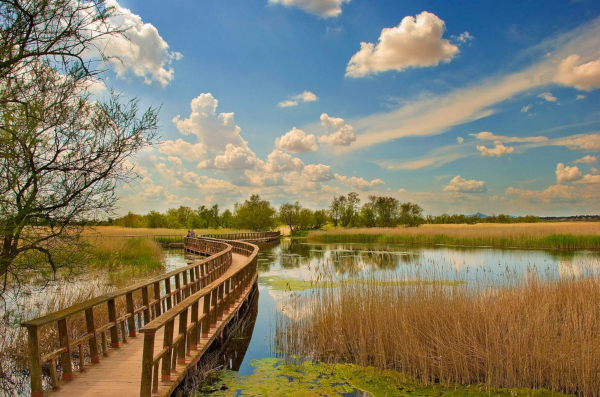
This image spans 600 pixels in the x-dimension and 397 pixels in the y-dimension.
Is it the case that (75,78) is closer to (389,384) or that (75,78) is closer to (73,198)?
(73,198)

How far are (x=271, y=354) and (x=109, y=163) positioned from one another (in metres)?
4.93

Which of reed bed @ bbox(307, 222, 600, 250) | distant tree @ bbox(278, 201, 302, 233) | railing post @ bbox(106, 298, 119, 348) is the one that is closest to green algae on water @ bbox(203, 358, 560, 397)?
railing post @ bbox(106, 298, 119, 348)

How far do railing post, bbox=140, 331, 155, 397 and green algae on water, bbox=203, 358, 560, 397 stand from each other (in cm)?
215

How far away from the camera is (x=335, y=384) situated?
259 inches

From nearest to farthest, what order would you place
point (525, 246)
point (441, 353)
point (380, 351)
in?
1. point (441, 353)
2. point (380, 351)
3. point (525, 246)

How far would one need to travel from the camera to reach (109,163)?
679cm

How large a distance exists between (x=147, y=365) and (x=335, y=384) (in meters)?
3.27

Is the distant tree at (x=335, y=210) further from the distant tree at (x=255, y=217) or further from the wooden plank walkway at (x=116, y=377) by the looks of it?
the wooden plank walkway at (x=116, y=377)

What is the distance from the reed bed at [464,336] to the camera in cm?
611

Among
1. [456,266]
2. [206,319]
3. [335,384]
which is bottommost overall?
[335,384]

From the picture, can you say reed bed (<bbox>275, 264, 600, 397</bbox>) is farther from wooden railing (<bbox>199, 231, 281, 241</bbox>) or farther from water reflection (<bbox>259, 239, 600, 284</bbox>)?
wooden railing (<bbox>199, 231, 281, 241</bbox>)

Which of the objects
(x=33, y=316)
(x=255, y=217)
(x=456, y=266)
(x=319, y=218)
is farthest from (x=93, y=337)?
(x=319, y=218)

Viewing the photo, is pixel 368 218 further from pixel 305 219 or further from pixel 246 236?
pixel 246 236

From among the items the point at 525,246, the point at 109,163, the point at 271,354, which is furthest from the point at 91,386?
the point at 525,246
